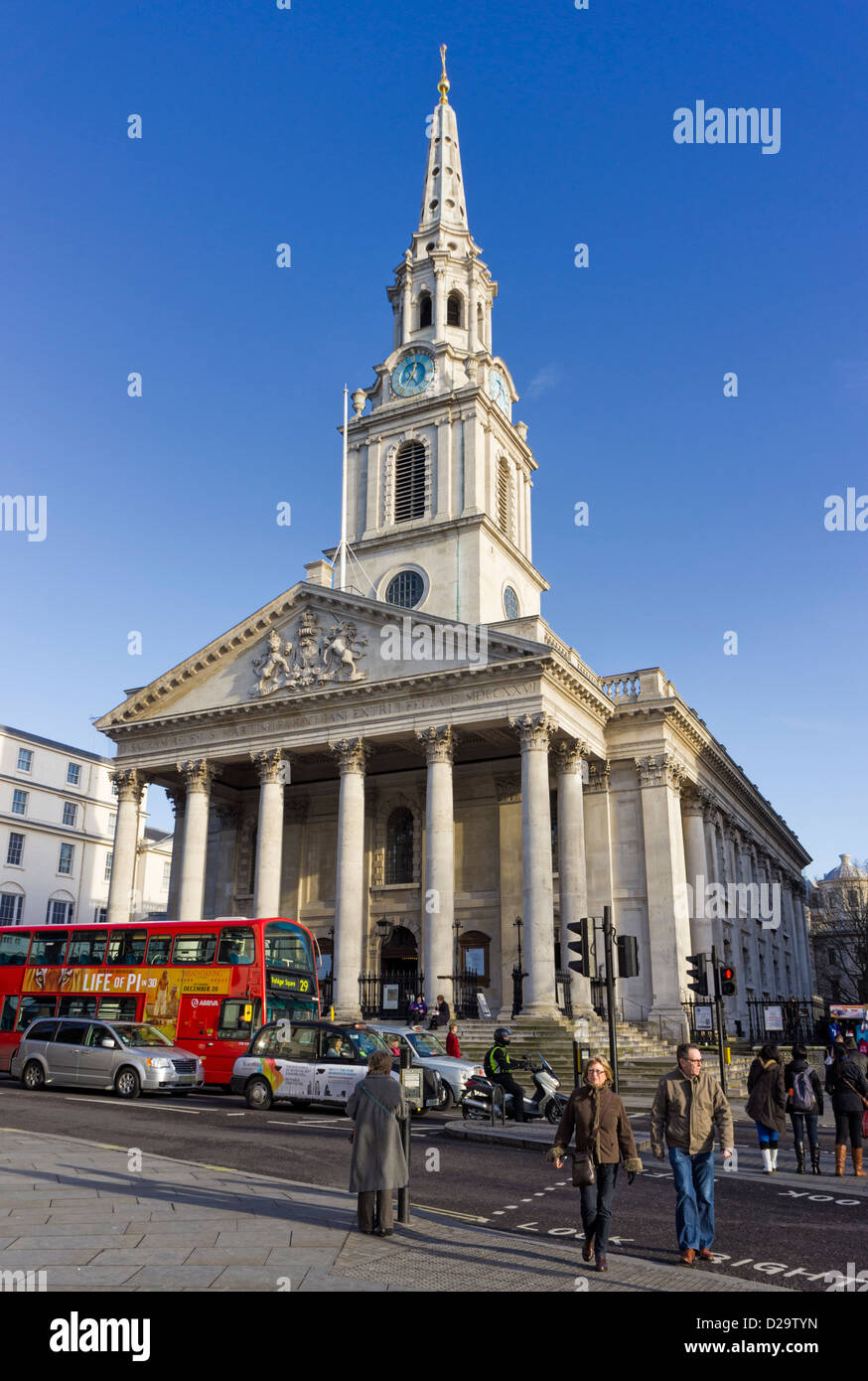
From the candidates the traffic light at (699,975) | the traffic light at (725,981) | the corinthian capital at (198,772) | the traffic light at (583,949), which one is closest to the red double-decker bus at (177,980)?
the traffic light at (583,949)

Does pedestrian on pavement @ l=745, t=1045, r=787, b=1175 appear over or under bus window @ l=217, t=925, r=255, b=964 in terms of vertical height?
under

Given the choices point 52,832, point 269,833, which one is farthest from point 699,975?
point 52,832

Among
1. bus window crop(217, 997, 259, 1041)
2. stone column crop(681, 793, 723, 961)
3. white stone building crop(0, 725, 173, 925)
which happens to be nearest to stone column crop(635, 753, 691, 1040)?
stone column crop(681, 793, 723, 961)

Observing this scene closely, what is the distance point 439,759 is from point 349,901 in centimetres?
558

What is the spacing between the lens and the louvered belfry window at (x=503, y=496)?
4788 centimetres

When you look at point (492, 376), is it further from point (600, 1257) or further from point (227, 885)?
point (600, 1257)

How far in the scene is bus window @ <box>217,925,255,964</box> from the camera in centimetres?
2608

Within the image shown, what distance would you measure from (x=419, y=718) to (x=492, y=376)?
72.3 feet

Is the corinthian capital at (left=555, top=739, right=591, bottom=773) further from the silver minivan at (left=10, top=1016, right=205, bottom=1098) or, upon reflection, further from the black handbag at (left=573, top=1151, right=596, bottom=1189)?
the black handbag at (left=573, top=1151, right=596, bottom=1189)

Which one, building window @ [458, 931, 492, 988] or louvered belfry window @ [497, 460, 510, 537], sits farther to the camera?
louvered belfry window @ [497, 460, 510, 537]

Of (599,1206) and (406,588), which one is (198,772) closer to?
(406,588)

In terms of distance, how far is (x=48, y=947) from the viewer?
2950cm

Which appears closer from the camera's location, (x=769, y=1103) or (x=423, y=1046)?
(x=769, y=1103)

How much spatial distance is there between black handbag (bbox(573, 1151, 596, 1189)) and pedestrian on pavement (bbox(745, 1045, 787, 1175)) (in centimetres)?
736
